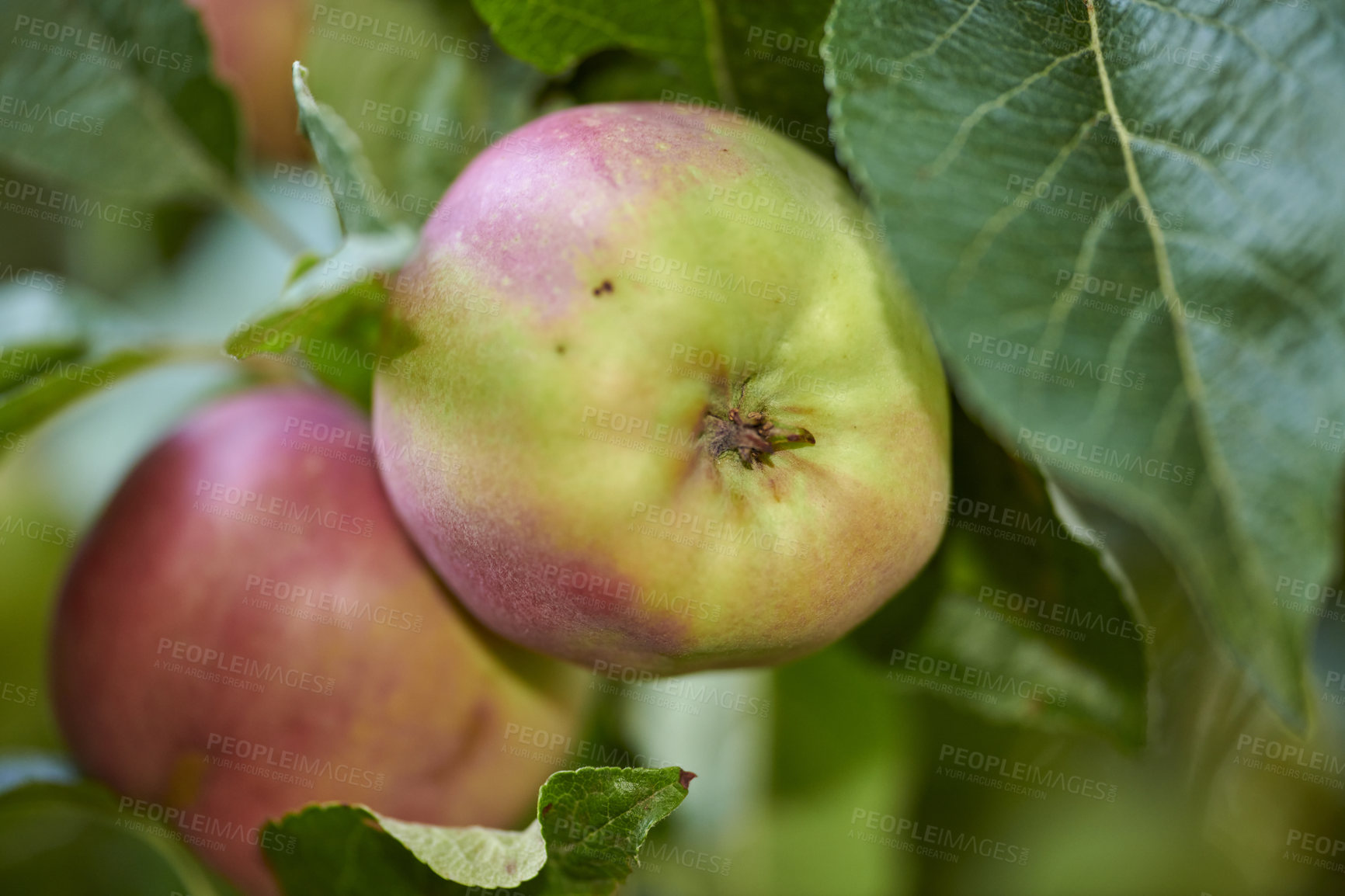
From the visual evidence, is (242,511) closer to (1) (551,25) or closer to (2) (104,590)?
(2) (104,590)

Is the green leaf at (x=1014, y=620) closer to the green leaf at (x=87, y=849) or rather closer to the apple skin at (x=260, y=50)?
the green leaf at (x=87, y=849)

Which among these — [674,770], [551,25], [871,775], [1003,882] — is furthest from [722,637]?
[1003,882]

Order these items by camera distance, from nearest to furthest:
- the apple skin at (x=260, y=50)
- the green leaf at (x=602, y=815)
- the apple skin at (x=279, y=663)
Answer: the green leaf at (x=602, y=815)
the apple skin at (x=279, y=663)
the apple skin at (x=260, y=50)

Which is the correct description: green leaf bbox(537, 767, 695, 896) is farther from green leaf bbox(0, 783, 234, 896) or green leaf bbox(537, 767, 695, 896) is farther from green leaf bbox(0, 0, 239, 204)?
green leaf bbox(0, 0, 239, 204)

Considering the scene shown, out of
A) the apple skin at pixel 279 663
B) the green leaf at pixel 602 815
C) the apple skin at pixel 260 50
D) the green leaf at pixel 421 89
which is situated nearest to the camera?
the green leaf at pixel 602 815

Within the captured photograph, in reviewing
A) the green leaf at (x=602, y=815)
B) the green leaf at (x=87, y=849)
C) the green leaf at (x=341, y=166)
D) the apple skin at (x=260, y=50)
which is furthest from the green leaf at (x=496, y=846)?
the apple skin at (x=260, y=50)

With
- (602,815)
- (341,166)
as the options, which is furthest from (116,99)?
(602,815)
